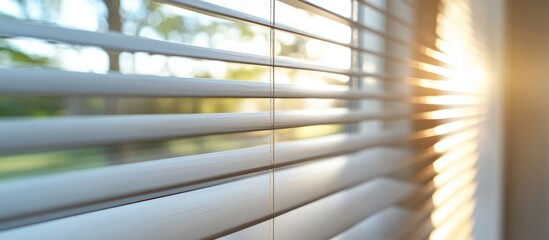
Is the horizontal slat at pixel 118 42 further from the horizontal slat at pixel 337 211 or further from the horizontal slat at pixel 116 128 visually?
the horizontal slat at pixel 337 211

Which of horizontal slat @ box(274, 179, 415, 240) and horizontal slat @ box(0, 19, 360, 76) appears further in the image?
horizontal slat @ box(274, 179, 415, 240)

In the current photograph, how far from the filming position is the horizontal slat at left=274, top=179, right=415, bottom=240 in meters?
0.54

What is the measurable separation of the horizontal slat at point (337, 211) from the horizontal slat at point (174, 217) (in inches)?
3.0

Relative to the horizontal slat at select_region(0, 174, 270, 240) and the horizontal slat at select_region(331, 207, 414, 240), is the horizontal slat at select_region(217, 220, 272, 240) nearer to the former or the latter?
the horizontal slat at select_region(0, 174, 270, 240)

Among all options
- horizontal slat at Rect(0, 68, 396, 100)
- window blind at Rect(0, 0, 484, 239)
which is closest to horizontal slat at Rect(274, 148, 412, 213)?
window blind at Rect(0, 0, 484, 239)

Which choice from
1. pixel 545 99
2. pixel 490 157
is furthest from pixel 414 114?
pixel 545 99

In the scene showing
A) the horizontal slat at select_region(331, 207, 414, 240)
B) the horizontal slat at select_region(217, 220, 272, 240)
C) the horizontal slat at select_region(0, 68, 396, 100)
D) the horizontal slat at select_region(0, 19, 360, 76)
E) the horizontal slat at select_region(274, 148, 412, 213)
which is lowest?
the horizontal slat at select_region(331, 207, 414, 240)

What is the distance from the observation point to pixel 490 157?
1524 mm

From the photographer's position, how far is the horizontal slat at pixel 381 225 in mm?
716

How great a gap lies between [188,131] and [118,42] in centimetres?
9

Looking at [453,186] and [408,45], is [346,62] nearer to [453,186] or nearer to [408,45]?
[408,45]

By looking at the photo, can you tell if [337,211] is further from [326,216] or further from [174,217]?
[174,217]

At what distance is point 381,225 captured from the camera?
0.78 meters

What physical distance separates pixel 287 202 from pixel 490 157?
1.22 meters
